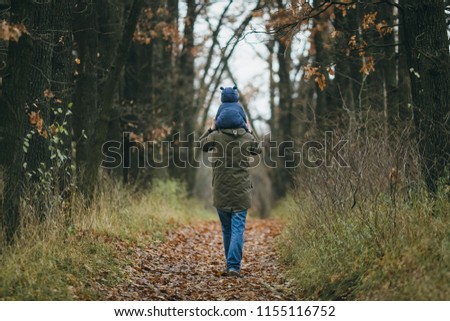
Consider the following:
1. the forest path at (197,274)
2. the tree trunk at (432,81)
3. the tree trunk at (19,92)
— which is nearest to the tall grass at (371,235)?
the tree trunk at (432,81)

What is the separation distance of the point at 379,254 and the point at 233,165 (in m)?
3.31

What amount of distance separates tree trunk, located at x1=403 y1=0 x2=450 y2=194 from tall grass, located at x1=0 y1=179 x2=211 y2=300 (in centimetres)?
473

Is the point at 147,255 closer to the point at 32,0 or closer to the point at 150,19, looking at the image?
the point at 32,0

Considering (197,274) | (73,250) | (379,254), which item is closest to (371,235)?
(379,254)

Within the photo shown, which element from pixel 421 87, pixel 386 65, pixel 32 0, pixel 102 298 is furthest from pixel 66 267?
pixel 386 65

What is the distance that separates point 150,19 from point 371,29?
7.58 m

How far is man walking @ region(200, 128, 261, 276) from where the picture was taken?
10305 mm

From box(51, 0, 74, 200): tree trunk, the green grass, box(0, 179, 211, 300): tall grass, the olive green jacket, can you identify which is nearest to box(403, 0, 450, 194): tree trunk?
the green grass

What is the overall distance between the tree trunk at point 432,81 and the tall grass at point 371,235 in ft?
0.96

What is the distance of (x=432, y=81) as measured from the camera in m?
9.55

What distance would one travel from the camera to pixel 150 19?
20.0m

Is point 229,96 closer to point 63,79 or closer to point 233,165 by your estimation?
point 233,165

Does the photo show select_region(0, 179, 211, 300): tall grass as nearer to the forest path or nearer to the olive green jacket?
the forest path

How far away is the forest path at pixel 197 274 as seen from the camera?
8805 mm
